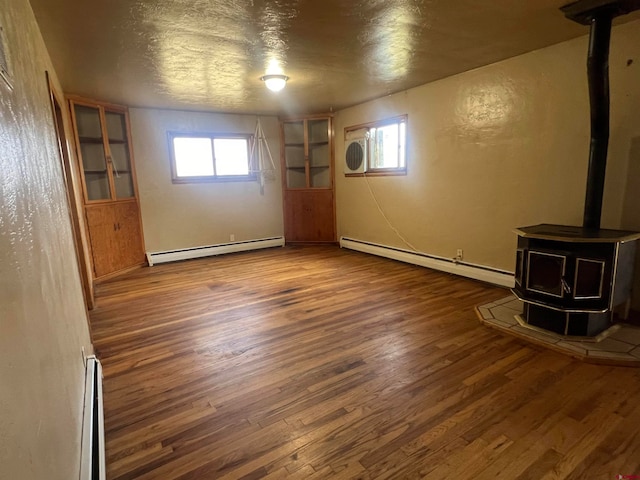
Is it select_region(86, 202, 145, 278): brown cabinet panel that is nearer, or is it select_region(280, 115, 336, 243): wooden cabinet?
select_region(86, 202, 145, 278): brown cabinet panel

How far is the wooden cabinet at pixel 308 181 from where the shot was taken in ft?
20.7

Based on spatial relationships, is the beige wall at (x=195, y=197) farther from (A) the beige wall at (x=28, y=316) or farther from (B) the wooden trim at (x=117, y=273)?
(A) the beige wall at (x=28, y=316)

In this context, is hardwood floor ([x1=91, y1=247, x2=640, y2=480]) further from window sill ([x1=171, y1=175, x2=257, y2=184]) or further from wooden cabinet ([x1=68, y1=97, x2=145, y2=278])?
window sill ([x1=171, y1=175, x2=257, y2=184])

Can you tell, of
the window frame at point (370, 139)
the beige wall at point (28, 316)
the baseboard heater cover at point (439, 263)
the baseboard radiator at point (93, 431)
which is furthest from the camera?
the window frame at point (370, 139)

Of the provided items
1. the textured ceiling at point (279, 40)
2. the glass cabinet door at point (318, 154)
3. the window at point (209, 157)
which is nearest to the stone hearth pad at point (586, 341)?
the textured ceiling at point (279, 40)

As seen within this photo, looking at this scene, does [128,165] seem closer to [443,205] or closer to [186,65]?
[186,65]

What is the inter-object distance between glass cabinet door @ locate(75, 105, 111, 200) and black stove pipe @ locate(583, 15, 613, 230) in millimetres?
5232

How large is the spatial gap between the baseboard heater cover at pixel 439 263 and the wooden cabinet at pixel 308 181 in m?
0.62

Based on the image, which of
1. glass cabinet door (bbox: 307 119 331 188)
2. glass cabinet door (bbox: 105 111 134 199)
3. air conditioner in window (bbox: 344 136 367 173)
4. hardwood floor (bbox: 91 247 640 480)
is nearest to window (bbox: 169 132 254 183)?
glass cabinet door (bbox: 105 111 134 199)

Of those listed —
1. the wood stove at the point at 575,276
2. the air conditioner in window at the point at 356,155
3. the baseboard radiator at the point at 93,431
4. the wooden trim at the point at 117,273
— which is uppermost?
the air conditioner in window at the point at 356,155

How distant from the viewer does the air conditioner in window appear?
18.0ft

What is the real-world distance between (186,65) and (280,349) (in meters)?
2.69

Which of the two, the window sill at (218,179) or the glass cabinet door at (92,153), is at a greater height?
the glass cabinet door at (92,153)

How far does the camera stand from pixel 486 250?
4.00 meters
